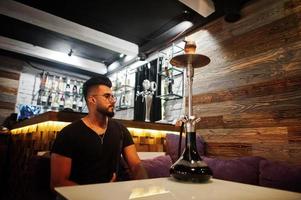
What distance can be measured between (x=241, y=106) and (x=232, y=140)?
442 millimetres

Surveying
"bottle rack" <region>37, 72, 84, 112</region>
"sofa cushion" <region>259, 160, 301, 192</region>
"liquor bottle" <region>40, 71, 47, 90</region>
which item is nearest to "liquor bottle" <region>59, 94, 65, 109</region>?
"bottle rack" <region>37, 72, 84, 112</region>

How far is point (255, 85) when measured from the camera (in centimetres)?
260

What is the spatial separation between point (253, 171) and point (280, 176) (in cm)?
27

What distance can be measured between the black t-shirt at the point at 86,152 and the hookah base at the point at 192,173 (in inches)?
33.5

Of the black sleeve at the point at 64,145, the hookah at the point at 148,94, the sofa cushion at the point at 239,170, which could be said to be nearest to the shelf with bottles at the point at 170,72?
the hookah at the point at 148,94

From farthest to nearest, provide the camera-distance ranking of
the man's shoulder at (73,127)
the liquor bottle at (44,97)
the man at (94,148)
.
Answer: the liquor bottle at (44,97) → the man's shoulder at (73,127) → the man at (94,148)

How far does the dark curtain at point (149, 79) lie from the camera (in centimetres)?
401

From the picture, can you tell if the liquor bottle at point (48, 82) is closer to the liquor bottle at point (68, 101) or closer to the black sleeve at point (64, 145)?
the liquor bottle at point (68, 101)

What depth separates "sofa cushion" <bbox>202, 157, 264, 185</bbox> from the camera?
1978 mm

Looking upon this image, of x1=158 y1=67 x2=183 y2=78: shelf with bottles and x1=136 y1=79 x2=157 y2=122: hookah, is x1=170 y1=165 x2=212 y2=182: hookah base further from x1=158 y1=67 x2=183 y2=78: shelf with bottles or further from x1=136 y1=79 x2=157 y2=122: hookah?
x1=158 y1=67 x2=183 y2=78: shelf with bottles

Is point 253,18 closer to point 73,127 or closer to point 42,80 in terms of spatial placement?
point 73,127

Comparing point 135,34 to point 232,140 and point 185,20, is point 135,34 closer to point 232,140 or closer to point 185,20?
point 185,20

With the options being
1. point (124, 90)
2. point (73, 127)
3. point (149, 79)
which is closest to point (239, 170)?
point (73, 127)

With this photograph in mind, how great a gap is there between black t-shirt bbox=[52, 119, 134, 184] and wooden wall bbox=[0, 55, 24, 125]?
161 inches
